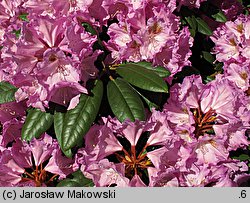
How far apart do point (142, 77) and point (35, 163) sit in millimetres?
519

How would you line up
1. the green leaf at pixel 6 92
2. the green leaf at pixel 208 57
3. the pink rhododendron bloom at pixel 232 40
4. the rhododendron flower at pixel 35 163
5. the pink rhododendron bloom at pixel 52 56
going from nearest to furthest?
the pink rhododendron bloom at pixel 52 56
the rhododendron flower at pixel 35 163
the green leaf at pixel 6 92
the pink rhododendron bloom at pixel 232 40
the green leaf at pixel 208 57

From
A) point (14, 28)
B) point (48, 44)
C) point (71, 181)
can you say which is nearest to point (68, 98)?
point (48, 44)

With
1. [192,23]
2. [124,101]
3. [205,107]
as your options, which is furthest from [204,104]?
[192,23]

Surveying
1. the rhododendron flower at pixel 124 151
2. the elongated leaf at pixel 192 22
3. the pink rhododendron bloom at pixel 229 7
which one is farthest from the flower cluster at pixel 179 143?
the pink rhododendron bloom at pixel 229 7

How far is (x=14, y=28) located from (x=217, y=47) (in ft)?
2.92

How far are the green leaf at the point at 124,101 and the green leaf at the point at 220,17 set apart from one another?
694 mm

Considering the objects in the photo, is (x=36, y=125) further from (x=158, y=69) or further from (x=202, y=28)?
(x=202, y=28)

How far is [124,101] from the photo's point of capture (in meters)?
1.78

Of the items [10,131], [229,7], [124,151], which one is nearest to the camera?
[124,151]

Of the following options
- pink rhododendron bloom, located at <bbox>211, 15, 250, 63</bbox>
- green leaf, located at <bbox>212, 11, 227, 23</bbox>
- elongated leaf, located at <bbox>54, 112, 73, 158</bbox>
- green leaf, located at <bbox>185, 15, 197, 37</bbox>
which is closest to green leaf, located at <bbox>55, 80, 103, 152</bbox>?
elongated leaf, located at <bbox>54, 112, 73, 158</bbox>

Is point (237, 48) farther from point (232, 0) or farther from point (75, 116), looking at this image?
point (75, 116)

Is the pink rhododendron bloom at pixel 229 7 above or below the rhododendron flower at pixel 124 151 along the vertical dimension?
above

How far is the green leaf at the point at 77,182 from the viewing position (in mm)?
1847

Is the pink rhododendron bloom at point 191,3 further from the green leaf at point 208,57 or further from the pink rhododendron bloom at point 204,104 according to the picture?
the pink rhododendron bloom at point 204,104
